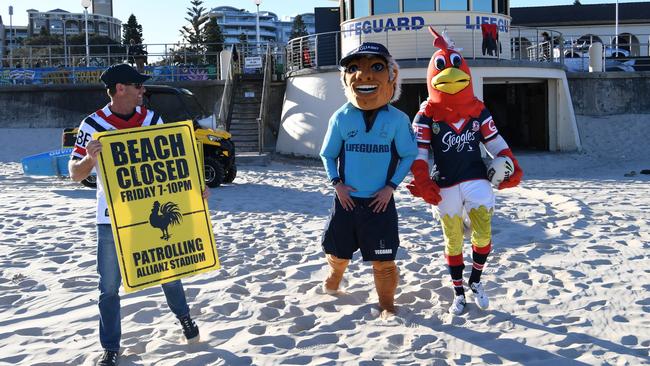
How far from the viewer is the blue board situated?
12148mm

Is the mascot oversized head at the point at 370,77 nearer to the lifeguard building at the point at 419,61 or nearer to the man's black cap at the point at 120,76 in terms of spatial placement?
the man's black cap at the point at 120,76

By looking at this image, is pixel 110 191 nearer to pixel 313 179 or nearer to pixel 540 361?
pixel 540 361

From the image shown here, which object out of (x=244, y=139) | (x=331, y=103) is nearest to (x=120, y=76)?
(x=331, y=103)

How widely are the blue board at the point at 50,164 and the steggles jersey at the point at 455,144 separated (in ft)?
30.0

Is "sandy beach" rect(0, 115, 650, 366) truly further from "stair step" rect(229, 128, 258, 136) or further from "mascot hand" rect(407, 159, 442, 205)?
"stair step" rect(229, 128, 258, 136)

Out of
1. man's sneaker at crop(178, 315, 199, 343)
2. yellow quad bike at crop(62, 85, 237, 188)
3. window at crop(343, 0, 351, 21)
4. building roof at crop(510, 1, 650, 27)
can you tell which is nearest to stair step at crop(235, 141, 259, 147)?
window at crop(343, 0, 351, 21)

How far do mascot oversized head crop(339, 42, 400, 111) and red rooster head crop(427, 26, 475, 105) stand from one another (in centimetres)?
31

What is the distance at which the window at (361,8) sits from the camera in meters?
17.6

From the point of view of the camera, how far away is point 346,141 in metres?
4.61

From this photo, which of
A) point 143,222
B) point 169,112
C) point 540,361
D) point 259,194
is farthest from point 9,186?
point 540,361

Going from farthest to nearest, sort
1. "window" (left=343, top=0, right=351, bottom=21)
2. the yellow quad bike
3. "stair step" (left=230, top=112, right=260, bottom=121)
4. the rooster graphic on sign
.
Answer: "stair step" (left=230, top=112, right=260, bottom=121), "window" (left=343, top=0, right=351, bottom=21), the yellow quad bike, the rooster graphic on sign

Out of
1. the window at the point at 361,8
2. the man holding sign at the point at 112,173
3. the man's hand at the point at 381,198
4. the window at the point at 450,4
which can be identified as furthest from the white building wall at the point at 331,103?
the man holding sign at the point at 112,173

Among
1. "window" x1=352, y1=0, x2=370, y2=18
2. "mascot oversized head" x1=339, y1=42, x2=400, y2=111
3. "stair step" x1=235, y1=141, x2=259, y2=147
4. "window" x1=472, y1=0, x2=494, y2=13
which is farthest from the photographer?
"stair step" x1=235, y1=141, x2=259, y2=147

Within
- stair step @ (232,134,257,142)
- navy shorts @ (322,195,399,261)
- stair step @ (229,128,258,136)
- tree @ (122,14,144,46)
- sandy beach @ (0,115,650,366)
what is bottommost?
sandy beach @ (0,115,650,366)
